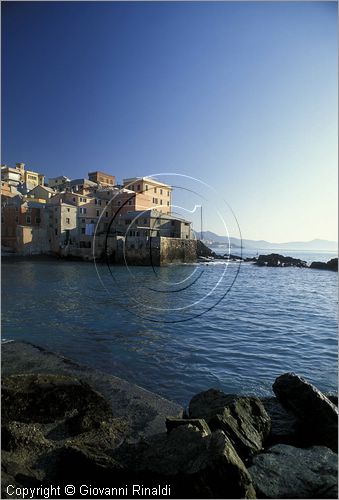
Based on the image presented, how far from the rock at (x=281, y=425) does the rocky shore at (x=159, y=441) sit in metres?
0.02

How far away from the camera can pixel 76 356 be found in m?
8.66

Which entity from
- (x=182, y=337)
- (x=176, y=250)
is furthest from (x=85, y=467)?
(x=176, y=250)

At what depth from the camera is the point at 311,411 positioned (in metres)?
5.02

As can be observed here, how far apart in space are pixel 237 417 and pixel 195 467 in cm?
168

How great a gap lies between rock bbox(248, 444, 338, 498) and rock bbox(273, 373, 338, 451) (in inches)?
25.4

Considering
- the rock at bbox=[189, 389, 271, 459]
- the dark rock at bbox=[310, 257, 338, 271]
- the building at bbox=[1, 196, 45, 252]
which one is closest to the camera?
the rock at bbox=[189, 389, 271, 459]

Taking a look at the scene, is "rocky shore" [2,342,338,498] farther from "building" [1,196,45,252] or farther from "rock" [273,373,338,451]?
"building" [1,196,45,252]

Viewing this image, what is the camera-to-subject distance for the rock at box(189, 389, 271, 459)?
4133mm

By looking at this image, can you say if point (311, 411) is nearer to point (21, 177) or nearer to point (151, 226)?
point (151, 226)

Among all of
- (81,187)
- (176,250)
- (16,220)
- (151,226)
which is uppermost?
(81,187)

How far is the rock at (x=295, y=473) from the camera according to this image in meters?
3.28

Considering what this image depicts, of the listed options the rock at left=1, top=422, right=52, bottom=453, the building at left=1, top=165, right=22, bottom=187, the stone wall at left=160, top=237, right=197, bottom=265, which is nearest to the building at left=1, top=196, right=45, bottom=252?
the building at left=1, top=165, right=22, bottom=187

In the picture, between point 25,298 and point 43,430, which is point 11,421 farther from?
point 25,298

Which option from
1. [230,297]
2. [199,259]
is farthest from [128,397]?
[199,259]
